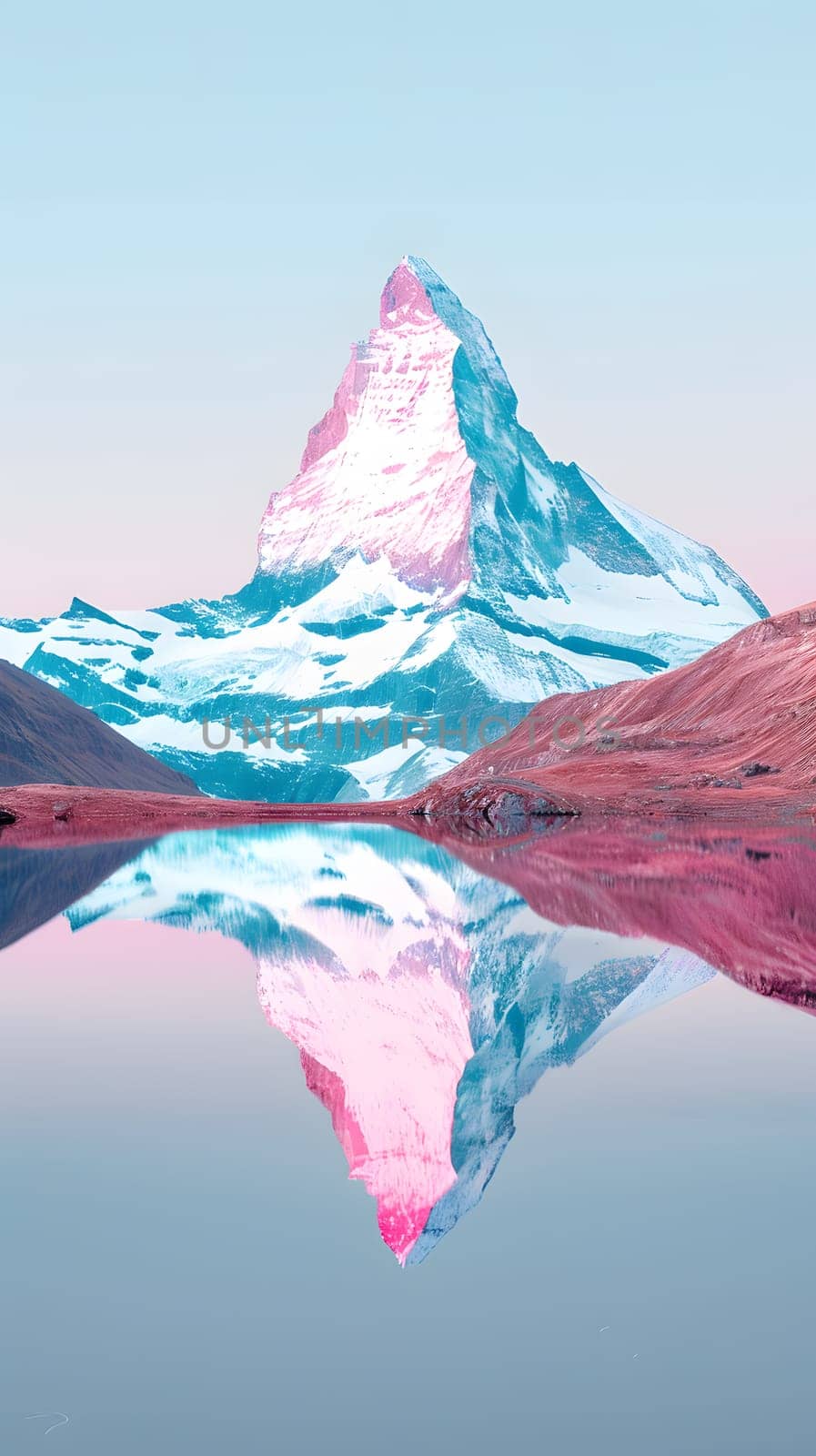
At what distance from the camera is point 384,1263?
26.8 ft

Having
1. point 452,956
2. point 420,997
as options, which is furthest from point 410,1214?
point 452,956

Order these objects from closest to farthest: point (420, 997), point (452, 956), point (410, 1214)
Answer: point (410, 1214), point (420, 997), point (452, 956)

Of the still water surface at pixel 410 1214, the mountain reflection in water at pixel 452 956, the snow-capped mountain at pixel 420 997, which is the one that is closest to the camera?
the still water surface at pixel 410 1214

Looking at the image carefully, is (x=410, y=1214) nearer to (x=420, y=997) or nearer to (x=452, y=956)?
(x=420, y=997)

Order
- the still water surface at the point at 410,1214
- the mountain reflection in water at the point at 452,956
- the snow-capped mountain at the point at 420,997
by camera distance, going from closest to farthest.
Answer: the still water surface at the point at 410,1214
the snow-capped mountain at the point at 420,997
the mountain reflection in water at the point at 452,956

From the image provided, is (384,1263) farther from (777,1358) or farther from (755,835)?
(755,835)

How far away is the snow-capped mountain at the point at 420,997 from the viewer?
10.2 m

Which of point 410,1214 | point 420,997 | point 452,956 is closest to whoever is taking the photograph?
point 410,1214

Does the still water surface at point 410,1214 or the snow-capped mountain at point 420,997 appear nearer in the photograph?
the still water surface at point 410,1214

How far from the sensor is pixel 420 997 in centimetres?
1722

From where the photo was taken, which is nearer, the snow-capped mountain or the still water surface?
the still water surface

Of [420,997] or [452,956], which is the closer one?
[420,997]

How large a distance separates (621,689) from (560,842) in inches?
3047

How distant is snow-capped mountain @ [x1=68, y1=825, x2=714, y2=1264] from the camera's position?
1020cm
